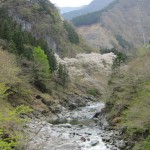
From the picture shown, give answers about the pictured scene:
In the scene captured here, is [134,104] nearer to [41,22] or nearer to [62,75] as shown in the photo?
[62,75]

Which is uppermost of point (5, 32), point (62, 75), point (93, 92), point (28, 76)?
point (5, 32)

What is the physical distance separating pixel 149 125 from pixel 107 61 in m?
80.5

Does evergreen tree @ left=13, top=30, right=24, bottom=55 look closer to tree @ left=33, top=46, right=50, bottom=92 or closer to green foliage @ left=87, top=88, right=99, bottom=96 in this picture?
tree @ left=33, top=46, right=50, bottom=92

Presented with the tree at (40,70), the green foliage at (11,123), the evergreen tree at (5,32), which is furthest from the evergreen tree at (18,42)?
the green foliage at (11,123)

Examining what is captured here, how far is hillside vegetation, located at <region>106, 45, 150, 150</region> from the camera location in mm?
21789

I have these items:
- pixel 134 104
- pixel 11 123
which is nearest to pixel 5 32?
pixel 134 104

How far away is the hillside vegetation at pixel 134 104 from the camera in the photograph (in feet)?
71.5

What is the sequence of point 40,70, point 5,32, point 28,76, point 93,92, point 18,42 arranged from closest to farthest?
point 28,76 → point 40,70 → point 5,32 → point 18,42 → point 93,92

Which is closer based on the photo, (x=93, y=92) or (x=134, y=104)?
(x=134, y=104)

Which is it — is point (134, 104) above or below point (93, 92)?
above

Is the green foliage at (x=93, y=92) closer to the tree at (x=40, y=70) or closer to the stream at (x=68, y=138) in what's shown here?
the tree at (x=40, y=70)

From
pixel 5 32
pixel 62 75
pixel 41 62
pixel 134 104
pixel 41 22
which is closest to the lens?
pixel 134 104

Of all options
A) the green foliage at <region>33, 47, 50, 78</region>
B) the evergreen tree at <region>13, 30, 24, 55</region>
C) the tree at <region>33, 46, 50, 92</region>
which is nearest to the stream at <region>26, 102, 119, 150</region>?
the tree at <region>33, 46, 50, 92</region>

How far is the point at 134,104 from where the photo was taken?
2909cm
